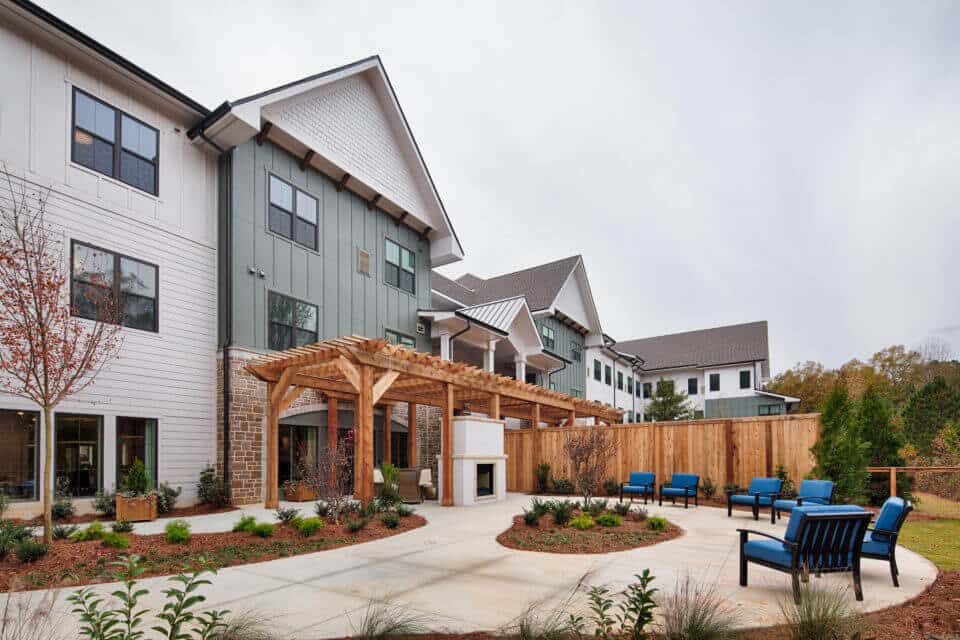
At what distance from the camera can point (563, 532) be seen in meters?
9.08

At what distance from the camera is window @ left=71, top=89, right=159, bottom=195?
1163 centimetres

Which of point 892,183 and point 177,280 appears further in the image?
point 892,183

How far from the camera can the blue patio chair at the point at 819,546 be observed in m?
5.66

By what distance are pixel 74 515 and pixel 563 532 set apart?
8839mm

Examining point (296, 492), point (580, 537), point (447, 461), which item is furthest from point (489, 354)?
point (580, 537)

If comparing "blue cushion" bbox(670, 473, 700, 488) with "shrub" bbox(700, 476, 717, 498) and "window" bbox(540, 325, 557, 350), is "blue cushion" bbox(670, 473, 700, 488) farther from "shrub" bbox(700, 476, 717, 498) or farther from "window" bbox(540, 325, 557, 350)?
"window" bbox(540, 325, 557, 350)

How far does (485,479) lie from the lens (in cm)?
1542

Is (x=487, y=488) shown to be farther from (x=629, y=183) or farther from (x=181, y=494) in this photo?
(x=629, y=183)

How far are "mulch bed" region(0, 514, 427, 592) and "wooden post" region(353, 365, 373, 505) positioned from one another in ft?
5.19

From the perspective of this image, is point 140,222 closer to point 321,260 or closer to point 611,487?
point 321,260

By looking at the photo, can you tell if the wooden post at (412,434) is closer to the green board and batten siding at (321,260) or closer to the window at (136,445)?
the green board and batten siding at (321,260)

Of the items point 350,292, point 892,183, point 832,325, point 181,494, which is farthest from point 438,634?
point 832,325

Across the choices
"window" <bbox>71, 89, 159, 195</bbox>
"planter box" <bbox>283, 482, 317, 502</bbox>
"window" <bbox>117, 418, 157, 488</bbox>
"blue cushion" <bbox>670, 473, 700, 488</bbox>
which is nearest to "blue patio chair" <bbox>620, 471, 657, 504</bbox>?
"blue cushion" <bbox>670, 473, 700, 488</bbox>

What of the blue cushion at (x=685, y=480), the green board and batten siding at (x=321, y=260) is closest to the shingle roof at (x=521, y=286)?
the green board and batten siding at (x=321, y=260)
